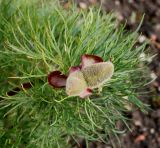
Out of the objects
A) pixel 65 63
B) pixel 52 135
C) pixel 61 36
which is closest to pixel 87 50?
pixel 65 63

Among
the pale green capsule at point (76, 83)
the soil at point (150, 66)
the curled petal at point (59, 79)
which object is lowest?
the pale green capsule at point (76, 83)

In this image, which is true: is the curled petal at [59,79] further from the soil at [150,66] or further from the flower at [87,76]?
the soil at [150,66]

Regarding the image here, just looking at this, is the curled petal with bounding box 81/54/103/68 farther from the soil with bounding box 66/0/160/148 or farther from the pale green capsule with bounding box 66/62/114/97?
the soil with bounding box 66/0/160/148

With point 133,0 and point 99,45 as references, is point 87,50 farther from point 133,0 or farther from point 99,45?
point 133,0

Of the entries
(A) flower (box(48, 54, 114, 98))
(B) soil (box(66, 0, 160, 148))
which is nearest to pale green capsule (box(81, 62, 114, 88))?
(A) flower (box(48, 54, 114, 98))

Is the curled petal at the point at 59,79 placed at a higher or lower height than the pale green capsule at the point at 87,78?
higher

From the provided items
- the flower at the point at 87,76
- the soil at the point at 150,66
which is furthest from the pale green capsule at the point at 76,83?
the soil at the point at 150,66

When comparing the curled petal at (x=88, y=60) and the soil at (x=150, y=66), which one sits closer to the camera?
the curled petal at (x=88, y=60)

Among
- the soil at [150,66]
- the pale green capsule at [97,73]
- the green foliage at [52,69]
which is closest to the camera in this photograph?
the pale green capsule at [97,73]
